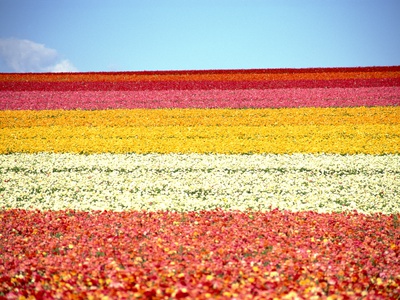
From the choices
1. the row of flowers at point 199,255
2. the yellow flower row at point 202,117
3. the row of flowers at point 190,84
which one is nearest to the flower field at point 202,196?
the row of flowers at point 199,255

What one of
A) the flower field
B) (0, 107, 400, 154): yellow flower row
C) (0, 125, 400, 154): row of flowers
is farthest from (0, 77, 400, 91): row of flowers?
(0, 125, 400, 154): row of flowers

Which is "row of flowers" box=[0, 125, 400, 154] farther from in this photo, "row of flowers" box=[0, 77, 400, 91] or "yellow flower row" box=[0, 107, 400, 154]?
"row of flowers" box=[0, 77, 400, 91]

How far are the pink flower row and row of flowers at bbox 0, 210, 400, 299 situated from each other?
2309cm

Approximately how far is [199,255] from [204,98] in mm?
28815

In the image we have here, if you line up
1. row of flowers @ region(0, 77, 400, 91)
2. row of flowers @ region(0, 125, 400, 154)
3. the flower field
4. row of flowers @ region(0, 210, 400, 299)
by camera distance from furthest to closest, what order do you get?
row of flowers @ region(0, 77, 400, 91)
row of flowers @ region(0, 125, 400, 154)
the flower field
row of flowers @ region(0, 210, 400, 299)

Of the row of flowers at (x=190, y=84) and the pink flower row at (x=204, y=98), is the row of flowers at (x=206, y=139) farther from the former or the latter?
the row of flowers at (x=190, y=84)

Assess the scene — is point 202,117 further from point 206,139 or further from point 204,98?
point 204,98

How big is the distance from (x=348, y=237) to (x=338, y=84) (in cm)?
3405

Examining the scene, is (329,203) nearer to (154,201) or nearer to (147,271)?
(154,201)

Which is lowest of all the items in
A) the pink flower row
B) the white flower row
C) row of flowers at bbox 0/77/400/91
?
the white flower row

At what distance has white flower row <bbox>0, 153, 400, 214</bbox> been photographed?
49.2ft

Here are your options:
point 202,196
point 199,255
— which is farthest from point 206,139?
point 199,255

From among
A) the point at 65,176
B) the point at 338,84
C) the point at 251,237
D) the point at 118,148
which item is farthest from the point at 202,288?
the point at 338,84

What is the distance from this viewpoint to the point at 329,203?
14.9 m
